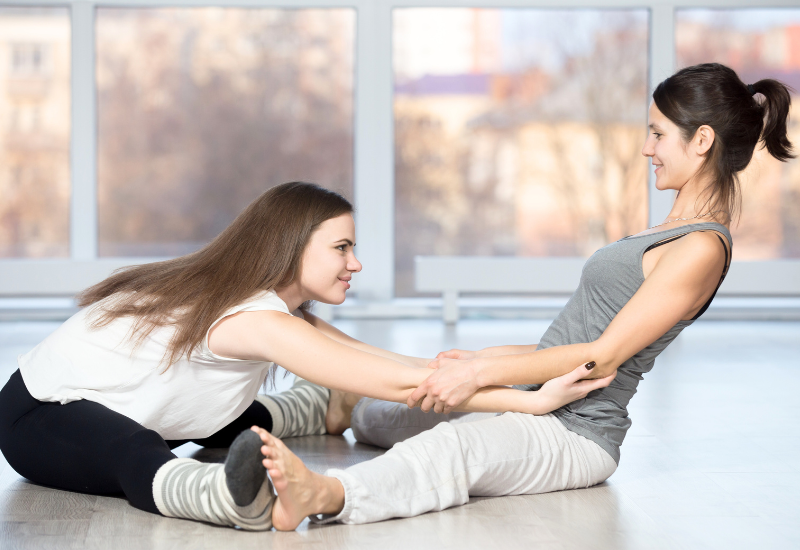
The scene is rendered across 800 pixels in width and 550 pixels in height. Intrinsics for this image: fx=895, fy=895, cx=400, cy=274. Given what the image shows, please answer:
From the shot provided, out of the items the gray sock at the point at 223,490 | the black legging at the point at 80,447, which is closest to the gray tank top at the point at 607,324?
the gray sock at the point at 223,490

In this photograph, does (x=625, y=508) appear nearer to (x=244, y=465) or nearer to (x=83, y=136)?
(x=244, y=465)

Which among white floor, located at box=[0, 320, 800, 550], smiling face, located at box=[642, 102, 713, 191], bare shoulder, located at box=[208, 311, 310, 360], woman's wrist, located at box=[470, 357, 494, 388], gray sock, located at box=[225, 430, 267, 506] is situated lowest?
white floor, located at box=[0, 320, 800, 550]

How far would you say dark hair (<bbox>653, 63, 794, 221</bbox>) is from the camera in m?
1.86

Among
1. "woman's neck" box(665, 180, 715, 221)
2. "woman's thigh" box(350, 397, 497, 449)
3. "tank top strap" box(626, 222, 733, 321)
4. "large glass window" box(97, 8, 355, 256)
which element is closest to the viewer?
"tank top strap" box(626, 222, 733, 321)

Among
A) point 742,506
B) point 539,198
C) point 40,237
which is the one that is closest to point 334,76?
point 539,198

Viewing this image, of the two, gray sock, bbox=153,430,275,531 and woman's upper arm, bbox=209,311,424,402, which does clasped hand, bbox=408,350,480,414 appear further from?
gray sock, bbox=153,430,275,531

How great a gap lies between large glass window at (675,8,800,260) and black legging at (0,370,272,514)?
533cm

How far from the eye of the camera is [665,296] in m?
1.75

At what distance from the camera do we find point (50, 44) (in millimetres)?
6098

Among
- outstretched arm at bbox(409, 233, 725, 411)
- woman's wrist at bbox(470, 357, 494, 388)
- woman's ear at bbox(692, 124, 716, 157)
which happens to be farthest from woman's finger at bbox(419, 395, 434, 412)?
woman's ear at bbox(692, 124, 716, 157)

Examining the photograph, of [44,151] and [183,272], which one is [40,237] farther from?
[183,272]

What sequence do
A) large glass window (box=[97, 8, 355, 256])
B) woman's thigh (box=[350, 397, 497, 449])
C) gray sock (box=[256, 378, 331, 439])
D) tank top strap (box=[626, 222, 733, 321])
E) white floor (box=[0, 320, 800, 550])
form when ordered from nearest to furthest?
white floor (box=[0, 320, 800, 550]), tank top strap (box=[626, 222, 733, 321]), woman's thigh (box=[350, 397, 497, 449]), gray sock (box=[256, 378, 331, 439]), large glass window (box=[97, 8, 355, 256])

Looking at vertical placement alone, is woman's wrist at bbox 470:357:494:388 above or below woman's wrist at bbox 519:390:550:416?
above

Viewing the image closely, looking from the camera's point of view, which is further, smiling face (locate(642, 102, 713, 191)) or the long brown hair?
smiling face (locate(642, 102, 713, 191))
